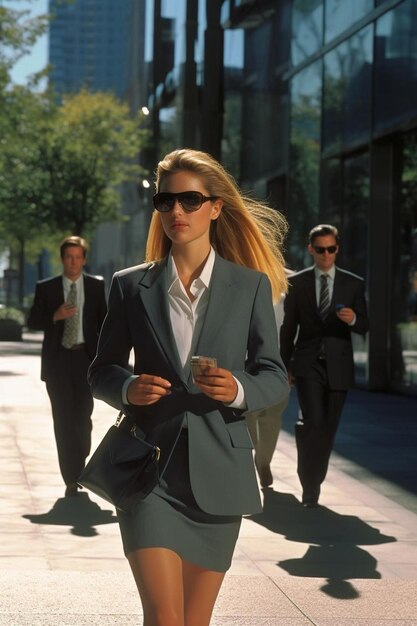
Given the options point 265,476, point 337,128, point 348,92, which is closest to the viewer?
point 265,476

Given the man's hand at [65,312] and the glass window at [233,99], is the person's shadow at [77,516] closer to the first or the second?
the man's hand at [65,312]

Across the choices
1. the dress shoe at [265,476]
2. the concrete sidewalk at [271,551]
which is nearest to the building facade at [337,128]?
the concrete sidewalk at [271,551]

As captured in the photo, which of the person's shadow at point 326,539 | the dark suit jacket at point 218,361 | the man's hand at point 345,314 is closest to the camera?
the dark suit jacket at point 218,361

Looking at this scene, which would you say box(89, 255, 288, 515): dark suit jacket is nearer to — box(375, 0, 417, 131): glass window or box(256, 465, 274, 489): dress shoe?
box(256, 465, 274, 489): dress shoe

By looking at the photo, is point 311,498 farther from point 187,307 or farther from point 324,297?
point 187,307

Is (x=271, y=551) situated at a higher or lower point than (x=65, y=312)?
lower

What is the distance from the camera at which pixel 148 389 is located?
3631 millimetres

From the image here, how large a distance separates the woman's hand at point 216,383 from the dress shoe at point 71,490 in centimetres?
605

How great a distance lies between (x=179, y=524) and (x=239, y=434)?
0.31 meters

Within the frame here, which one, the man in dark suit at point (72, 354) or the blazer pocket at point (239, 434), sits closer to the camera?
the blazer pocket at point (239, 434)

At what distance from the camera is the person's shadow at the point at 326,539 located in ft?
22.4

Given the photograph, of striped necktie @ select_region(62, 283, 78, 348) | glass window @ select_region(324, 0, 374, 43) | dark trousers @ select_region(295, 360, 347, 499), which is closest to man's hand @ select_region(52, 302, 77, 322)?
striped necktie @ select_region(62, 283, 78, 348)

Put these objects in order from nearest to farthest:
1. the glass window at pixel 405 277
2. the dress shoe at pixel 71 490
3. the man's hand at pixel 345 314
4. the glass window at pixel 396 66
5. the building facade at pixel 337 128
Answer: the man's hand at pixel 345 314 < the dress shoe at pixel 71 490 < the glass window at pixel 396 66 < the glass window at pixel 405 277 < the building facade at pixel 337 128

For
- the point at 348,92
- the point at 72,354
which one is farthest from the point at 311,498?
the point at 348,92
